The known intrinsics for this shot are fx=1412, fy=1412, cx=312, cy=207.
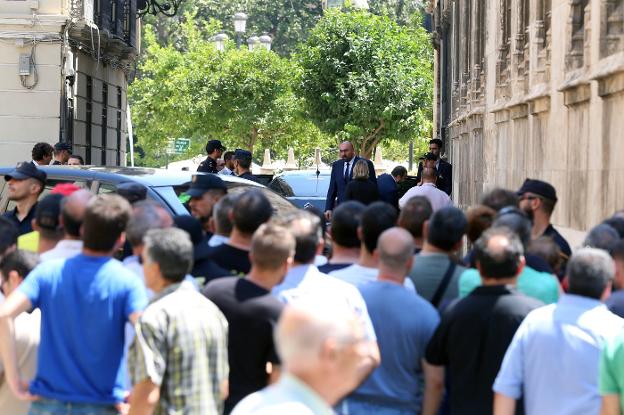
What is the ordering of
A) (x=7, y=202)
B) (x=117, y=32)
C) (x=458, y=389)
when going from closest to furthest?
(x=458, y=389), (x=7, y=202), (x=117, y=32)

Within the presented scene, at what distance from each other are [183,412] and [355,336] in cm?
269

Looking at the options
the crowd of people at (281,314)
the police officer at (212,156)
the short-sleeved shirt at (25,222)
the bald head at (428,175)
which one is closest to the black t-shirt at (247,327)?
the crowd of people at (281,314)

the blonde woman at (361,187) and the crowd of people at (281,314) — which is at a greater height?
the blonde woman at (361,187)

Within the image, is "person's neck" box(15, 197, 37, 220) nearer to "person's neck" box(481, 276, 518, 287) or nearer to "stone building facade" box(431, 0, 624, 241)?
"person's neck" box(481, 276, 518, 287)

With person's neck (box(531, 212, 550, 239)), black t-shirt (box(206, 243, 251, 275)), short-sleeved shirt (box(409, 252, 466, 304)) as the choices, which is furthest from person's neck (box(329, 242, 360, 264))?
person's neck (box(531, 212, 550, 239))

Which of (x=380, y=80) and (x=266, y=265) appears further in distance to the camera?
(x=380, y=80)

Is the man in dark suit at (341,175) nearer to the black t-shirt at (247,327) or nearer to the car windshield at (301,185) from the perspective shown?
the car windshield at (301,185)

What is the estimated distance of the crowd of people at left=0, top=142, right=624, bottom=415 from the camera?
5984 millimetres

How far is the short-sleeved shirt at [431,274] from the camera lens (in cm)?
716

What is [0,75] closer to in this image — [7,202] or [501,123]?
[501,123]

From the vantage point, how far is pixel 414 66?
4222 cm

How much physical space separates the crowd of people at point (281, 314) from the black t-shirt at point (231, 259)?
0.02 metres

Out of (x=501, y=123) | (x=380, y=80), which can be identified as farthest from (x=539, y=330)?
(x=380, y=80)

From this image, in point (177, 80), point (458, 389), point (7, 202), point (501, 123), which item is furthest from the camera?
point (177, 80)
